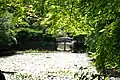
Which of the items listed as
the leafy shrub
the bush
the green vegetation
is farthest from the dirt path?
the leafy shrub

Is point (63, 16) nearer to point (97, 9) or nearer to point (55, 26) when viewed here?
point (55, 26)

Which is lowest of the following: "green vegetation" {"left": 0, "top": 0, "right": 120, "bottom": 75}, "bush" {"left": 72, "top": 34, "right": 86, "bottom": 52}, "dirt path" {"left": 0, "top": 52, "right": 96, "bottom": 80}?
"bush" {"left": 72, "top": 34, "right": 86, "bottom": 52}

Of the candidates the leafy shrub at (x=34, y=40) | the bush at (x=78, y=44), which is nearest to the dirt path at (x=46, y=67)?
the bush at (x=78, y=44)

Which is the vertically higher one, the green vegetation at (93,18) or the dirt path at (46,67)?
the green vegetation at (93,18)

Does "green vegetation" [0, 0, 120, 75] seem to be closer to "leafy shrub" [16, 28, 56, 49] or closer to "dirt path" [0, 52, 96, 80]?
"dirt path" [0, 52, 96, 80]

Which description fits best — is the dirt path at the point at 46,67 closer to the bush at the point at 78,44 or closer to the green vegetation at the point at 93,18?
the green vegetation at the point at 93,18

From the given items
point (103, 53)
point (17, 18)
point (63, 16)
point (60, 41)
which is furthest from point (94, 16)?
point (60, 41)

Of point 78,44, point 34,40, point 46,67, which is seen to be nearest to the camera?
point 46,67

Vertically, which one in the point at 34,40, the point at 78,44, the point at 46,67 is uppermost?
the point at 46,67

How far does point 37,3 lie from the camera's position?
5902 mm

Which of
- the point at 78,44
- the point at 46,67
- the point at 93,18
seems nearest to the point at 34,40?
the point at 78,44

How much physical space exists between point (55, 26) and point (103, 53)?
224 centimetres

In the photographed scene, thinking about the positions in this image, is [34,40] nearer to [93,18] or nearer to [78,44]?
[78,44]

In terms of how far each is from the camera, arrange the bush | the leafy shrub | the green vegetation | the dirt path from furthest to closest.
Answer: the leafy shrub → the bush → the dirt path → the green vegetation
